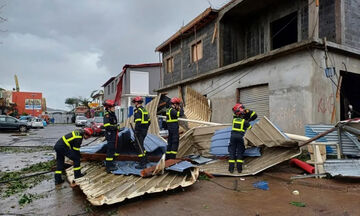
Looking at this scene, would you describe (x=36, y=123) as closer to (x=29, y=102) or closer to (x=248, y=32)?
(x=29, y=102)

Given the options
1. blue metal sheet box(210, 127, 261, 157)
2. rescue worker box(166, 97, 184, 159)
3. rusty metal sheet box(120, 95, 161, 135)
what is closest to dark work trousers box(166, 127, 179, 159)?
rescue worker box(166, 97, 184, 159)

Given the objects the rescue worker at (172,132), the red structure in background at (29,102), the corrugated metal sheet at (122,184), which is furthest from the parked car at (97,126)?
the red structure in background at (29,102)

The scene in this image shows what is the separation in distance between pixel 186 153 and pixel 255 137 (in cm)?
234

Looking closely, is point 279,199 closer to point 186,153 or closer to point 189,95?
point 186,153

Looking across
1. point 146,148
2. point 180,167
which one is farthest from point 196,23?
point 180,167

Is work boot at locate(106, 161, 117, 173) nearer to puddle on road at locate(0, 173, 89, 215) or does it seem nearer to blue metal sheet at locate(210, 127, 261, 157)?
puddle on road at locate(0, 173, 89, 215)

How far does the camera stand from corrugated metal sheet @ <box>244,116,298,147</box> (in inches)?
208

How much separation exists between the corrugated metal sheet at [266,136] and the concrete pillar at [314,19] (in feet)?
13.6

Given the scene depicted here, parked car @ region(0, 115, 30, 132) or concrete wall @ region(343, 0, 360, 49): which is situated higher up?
concrete wall @ region(343, 0, 360, 49)

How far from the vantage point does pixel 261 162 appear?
5.77 meters

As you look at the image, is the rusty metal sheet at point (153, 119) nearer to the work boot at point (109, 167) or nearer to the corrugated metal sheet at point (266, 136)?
the work boot at point (109, 167)

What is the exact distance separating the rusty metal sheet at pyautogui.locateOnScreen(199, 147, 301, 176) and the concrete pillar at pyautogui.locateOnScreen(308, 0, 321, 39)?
4378 mm

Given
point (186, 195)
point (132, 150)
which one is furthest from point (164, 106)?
point (186, 195)

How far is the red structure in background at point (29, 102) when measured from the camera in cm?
4085
